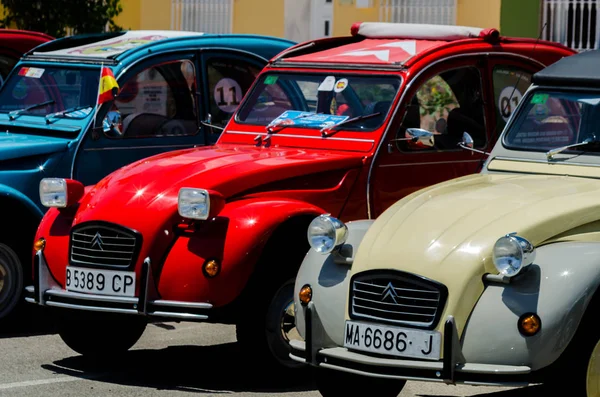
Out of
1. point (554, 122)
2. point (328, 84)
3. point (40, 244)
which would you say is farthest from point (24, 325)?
point (554, 122)

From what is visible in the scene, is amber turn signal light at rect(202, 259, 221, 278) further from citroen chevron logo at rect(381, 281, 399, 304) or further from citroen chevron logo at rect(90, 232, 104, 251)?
citroen chevron logo at rect(381, 281, 399, 304)

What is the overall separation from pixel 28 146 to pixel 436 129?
283 cm

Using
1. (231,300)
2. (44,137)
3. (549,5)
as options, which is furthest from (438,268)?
(549,5)

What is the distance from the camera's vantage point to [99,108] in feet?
30.2

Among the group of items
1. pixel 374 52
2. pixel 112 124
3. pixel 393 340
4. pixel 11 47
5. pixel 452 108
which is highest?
pixel 374 52

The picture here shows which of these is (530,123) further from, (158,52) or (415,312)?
(158,52)

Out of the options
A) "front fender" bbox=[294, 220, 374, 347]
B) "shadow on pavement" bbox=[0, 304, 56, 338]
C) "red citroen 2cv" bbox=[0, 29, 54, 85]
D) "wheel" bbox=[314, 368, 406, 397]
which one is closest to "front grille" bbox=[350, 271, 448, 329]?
"front fender" bbox=[294, 220, 374, 347]

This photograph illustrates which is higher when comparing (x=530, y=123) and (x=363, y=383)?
(x=530, y=123)

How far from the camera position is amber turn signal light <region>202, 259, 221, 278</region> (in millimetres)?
6918

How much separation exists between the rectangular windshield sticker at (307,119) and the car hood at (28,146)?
5.23ft

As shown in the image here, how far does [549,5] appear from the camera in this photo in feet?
60.4

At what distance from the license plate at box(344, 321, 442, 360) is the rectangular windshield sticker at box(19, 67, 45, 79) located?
4.73m

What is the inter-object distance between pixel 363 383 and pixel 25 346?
112 inches

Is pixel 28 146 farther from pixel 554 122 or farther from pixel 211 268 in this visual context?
pixel 554 122
